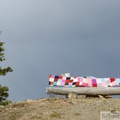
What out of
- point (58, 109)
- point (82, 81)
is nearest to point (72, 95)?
point (82, 81)

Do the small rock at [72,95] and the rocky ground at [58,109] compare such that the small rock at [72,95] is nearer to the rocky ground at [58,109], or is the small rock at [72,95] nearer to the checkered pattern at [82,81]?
the rocky ground at [58,109]

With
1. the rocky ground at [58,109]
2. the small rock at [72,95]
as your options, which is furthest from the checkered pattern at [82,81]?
the rocky ground at [58,109]

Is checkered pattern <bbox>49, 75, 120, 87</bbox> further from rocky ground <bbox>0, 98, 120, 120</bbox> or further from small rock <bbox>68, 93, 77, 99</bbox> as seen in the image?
rocky ground <bbox>0, 98, 120, 120</bbox>

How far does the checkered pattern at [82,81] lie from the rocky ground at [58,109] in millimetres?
2225

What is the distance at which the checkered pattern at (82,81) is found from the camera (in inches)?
838

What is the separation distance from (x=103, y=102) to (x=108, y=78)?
361cm

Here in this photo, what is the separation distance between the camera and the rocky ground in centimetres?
1656

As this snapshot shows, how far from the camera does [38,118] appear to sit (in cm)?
1661

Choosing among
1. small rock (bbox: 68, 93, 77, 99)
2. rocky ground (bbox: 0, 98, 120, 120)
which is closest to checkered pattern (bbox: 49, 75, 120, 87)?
small rock (bbox: 68, 93, 77, 99)

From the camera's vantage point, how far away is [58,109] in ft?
57.4

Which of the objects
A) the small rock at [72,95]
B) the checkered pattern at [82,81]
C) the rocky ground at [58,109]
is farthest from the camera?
the checkered pattern at [82,81]

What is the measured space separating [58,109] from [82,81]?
175 inches

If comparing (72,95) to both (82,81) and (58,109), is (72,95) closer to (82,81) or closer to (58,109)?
(82,81)

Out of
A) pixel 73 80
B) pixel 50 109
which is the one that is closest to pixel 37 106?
pixel 50 109
